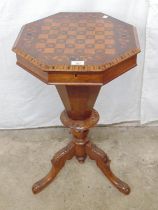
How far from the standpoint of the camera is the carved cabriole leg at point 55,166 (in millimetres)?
1668

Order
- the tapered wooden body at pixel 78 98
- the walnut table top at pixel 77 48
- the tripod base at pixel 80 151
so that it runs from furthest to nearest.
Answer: the tripod base at pixel 80 151, the tapered wooden body at pixel 78 98, the walnut table top at pixel 77 48

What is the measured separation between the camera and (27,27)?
1.49 meters

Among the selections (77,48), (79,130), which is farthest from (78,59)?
(79,130)

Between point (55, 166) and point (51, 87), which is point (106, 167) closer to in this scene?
point (55, 166)

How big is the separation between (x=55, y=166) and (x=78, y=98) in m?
0.46

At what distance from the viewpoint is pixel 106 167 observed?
1667 millimetres

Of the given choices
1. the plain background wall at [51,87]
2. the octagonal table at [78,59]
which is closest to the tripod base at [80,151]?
the octagonal table at [78,59]

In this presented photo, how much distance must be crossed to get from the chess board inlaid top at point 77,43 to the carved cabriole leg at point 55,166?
614mm

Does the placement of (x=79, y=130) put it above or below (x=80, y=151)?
above

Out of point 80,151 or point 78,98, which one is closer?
point 78,98

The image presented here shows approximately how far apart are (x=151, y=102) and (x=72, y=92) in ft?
2.50

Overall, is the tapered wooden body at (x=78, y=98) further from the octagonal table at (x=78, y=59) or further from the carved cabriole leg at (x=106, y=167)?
the carved cabriole leg at (x=106, y=167)

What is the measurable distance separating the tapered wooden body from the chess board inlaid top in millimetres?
168

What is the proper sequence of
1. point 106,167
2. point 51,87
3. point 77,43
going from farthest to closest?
1. point 51,87
2. point 106,167
3. point 77,43
